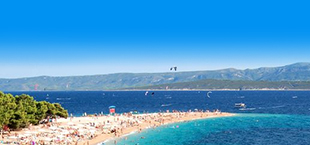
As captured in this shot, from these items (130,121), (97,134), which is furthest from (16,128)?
(130,121)

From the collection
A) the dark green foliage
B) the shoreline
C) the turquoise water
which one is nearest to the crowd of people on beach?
the shoreline

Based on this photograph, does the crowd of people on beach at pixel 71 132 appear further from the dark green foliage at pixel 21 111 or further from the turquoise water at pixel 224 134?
the turquoise water at pixel 224 134

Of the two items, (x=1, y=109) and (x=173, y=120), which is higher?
(x=1, y=109)

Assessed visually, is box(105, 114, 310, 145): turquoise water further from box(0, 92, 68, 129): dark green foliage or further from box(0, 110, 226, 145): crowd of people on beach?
box(0, 92, 68, 129): dark green foliage

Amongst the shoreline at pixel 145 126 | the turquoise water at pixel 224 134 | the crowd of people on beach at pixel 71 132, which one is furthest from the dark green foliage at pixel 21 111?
the turquoise water at pixel 224 134

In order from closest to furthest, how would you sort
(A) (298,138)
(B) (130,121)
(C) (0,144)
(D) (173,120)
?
(C) (0,144)
(A) (298,138)
(B) (130,121)
(D) (173,120)

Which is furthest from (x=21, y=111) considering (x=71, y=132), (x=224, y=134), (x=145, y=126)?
(x=224, y=134)

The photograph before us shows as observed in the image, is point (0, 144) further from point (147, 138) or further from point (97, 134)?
point (147, 138)
